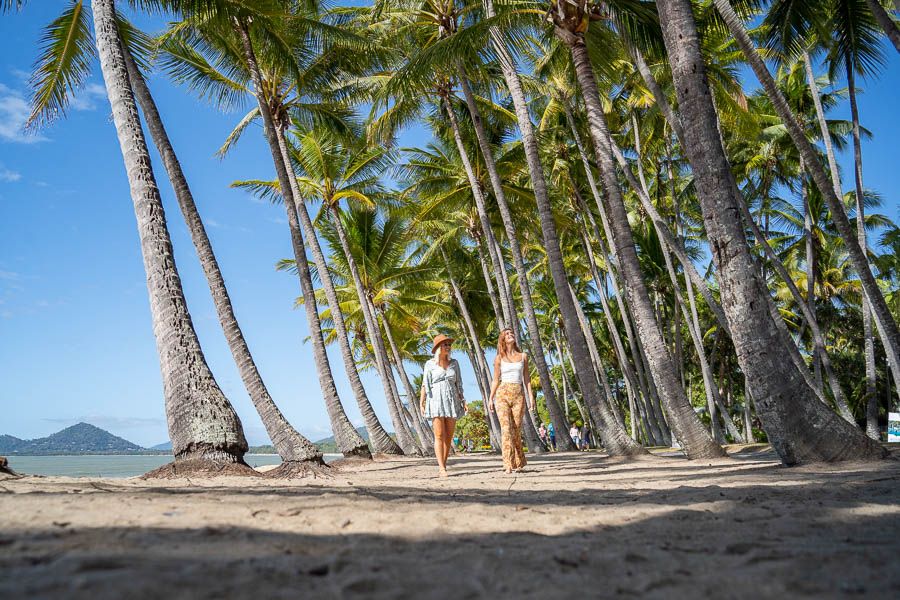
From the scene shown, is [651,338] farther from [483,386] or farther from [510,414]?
[483,386]

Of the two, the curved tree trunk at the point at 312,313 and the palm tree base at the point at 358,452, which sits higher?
the curved tree trunk at the point at 312,313

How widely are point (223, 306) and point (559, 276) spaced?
572cm

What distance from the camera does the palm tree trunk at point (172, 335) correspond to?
6141mm

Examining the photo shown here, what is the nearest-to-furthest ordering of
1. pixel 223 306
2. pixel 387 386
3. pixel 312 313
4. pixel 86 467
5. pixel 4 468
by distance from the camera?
pixel 4 468 < pixel 223 306 < pixel 312 313 < pixel 387 386 < pixel 86 467

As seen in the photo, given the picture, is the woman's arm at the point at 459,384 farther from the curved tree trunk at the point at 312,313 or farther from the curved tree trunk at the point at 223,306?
the curved tree trunk at the point at 312,313

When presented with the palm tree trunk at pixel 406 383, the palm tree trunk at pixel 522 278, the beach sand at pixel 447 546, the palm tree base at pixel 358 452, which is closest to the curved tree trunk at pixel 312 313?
the palm tree base at pixel 358 452

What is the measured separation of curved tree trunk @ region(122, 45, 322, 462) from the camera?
801 cm

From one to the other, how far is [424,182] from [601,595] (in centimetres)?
1906

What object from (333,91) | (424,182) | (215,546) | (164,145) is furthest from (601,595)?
(424,182)

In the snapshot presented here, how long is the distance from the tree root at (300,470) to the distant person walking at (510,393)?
7.29 feet

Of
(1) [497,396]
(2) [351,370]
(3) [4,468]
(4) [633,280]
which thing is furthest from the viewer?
(2) [351,370]

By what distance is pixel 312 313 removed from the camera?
12.6 metres

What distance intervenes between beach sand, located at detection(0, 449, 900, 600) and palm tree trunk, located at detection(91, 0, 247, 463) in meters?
2.34

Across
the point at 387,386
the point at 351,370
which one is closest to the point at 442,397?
the point at 351,370
